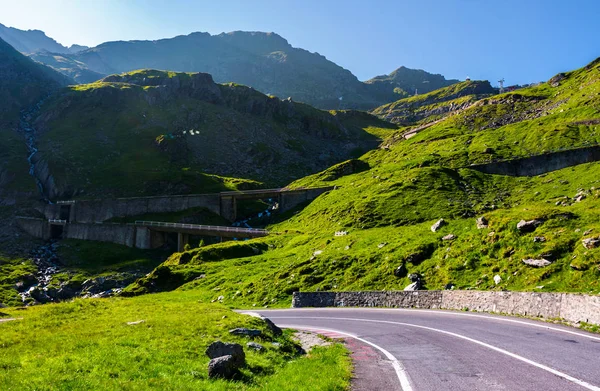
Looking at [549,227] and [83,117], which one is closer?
[549,227]

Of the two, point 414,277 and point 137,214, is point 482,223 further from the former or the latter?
point 137,214

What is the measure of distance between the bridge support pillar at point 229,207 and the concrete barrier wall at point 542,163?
65793 mm

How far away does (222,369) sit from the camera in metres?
12.5

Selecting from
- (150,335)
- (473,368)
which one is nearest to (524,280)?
(473,368)

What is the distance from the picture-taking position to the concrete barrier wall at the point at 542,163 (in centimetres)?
7275

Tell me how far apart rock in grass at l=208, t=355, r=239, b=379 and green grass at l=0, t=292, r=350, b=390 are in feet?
0.93

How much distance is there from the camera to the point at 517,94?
147875 millimetres

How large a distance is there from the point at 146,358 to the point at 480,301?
20559 millimetres

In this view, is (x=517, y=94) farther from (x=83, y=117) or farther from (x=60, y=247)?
(x=83, y=117)

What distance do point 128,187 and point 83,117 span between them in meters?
82.5

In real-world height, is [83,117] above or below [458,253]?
above

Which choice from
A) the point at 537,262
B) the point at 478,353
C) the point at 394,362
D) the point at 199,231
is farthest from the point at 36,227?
the point at 478,353

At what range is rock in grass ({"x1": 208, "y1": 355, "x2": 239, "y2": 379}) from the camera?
12.4m

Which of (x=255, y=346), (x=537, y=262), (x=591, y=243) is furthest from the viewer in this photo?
(x=537, y=262)
